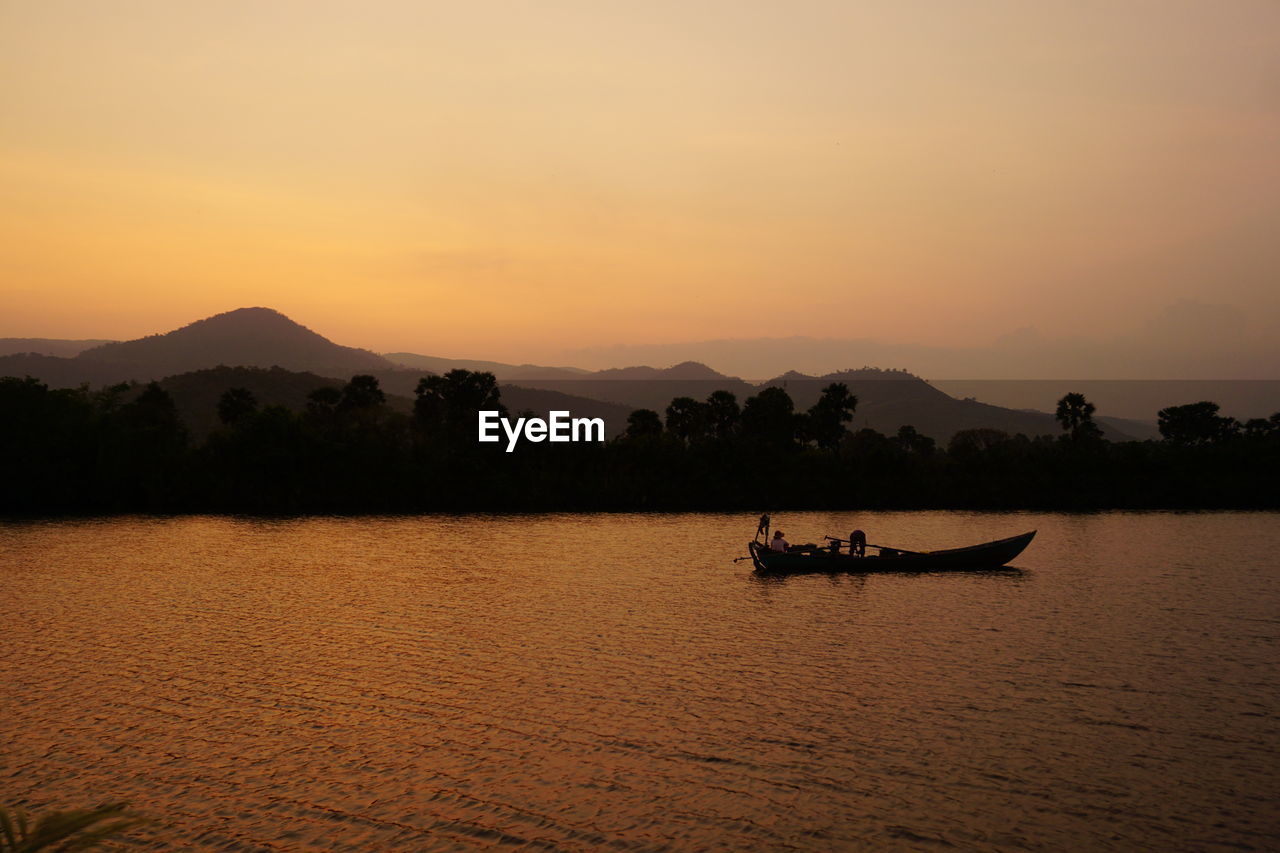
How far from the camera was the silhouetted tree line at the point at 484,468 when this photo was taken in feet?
300

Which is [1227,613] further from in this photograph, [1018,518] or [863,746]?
[1018,518]

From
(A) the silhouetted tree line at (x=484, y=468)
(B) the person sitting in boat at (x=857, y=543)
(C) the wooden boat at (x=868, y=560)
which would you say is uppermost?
(A) the silhouetted tree line at (x=484, y=468)

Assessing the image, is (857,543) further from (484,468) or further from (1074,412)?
(1074,412)

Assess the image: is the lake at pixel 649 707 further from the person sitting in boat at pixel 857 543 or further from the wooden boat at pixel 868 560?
the person sitting in boat at pixel 857 543

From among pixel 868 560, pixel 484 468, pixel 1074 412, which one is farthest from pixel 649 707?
pixel 1074 412

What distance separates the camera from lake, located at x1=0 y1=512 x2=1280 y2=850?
17688mm

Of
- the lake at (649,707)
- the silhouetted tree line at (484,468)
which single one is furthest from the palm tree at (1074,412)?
the lake at (649,707)

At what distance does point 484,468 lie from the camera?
98875mm

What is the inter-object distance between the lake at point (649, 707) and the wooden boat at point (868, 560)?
1.22 meters

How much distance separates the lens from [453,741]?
879 inches

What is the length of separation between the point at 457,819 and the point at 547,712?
7.03 metres

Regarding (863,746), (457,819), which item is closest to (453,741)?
(457,819)

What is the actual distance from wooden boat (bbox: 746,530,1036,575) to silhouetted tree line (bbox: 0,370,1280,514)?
4895 centimetres

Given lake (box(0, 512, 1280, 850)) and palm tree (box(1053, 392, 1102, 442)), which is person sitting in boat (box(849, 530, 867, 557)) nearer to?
lake (box(0, 512, 1280, 850))
